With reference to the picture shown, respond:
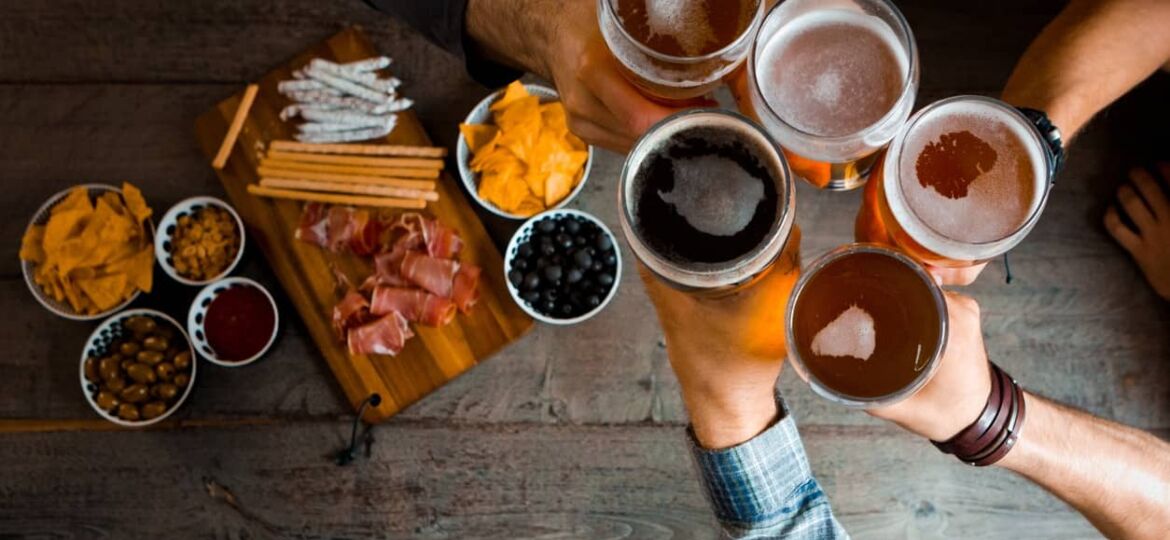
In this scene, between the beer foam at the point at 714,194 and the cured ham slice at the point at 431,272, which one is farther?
the cured ham slice at the point at 431,272

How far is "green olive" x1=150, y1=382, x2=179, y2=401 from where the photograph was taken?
1.67m

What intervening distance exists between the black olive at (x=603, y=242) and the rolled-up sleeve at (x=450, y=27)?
0.41 metres

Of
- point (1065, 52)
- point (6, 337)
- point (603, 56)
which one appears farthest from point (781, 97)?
point (6, 337)

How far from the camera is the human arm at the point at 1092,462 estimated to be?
1.23m

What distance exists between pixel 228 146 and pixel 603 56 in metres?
1.14

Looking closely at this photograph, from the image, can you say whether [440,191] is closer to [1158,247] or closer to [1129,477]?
[1129,477]

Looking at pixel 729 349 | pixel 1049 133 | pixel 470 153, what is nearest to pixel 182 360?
pixel 470 153

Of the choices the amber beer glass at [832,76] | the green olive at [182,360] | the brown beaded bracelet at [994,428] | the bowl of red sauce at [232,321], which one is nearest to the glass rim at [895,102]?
the amber beer glass at [832,76]

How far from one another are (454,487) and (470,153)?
73cm

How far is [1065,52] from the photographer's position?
4.61ft

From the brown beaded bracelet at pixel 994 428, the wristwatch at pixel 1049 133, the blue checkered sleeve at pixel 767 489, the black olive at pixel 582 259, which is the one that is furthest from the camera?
the black olive at pixel 582 259

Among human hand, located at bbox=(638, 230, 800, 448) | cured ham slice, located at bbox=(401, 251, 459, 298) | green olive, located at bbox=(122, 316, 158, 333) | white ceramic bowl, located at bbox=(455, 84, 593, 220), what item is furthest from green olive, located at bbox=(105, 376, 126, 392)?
human hand, located at bbox=(638, 230, 800, 448)

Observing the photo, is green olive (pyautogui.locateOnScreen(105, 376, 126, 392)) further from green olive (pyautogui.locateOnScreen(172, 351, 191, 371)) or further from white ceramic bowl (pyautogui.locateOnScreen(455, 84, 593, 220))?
white ceramic bowl (pyautogui.locateOnScreen(455, 84, 593, 220))

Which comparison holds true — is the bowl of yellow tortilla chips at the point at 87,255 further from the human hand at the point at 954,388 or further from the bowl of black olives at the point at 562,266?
the human hand at the point at 954,388
